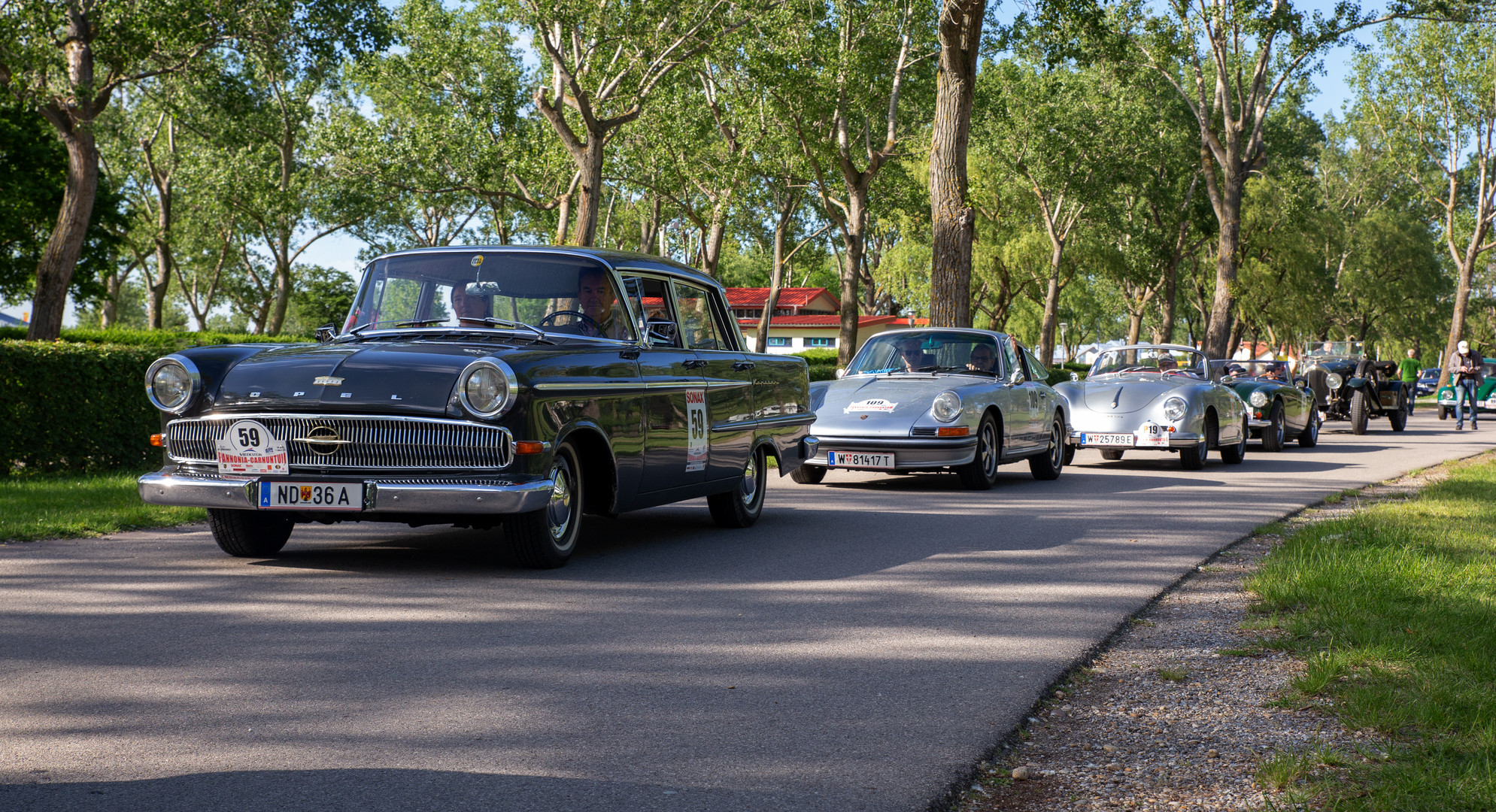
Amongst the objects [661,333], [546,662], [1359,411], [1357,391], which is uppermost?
[661,333]

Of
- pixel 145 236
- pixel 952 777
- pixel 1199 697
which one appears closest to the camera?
pixel 952 777

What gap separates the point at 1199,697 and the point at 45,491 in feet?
29.9

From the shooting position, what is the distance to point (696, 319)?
30.0 ft

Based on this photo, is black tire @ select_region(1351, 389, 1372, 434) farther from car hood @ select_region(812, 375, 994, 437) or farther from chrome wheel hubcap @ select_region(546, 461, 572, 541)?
chrome wheel hubcap @ select_region(546, 461, 572, 541)

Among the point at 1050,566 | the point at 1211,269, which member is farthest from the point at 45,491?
the point at 1211,269

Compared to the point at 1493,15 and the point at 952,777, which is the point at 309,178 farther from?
the point at 952,777

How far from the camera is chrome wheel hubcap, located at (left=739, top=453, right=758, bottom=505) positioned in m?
9.65

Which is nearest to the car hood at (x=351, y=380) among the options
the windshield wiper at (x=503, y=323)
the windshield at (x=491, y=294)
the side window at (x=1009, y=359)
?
the windshield wiper at (x=503, y=323)

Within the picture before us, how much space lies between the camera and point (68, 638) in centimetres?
538

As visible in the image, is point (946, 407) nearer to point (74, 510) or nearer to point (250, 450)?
point (250, 450)

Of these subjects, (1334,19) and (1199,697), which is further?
(1334,19)

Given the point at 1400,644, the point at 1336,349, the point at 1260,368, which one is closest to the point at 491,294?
the point at 1400,644

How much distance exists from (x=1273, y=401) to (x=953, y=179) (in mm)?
5971

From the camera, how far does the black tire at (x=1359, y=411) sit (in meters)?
26.3
